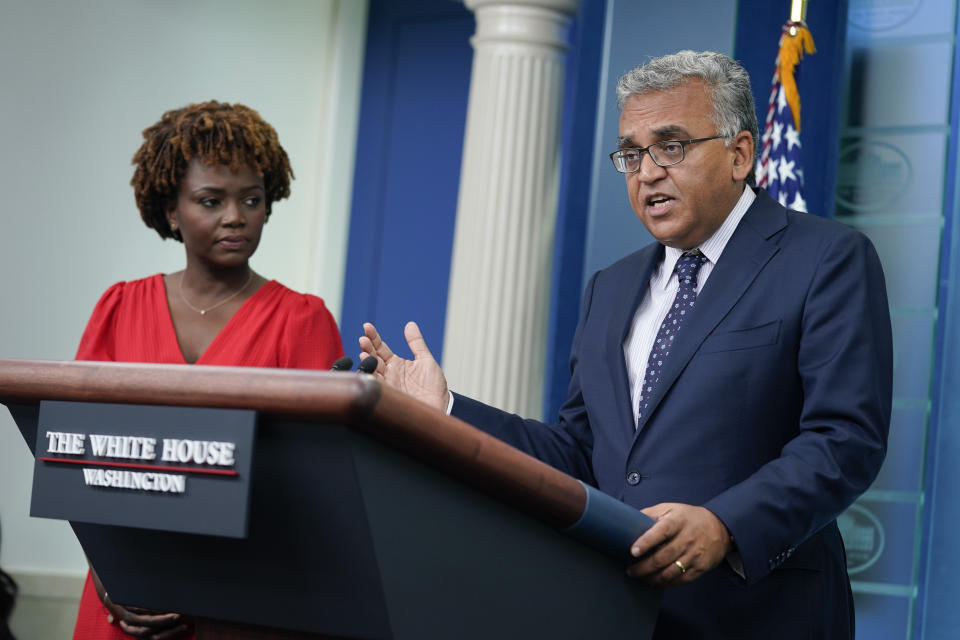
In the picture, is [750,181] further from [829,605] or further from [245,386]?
[245,386]

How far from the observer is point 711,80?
1.91 m

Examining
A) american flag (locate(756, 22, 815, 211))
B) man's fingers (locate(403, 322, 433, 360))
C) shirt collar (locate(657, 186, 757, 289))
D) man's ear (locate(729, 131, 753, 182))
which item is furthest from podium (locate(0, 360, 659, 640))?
american flag (locate(756, 22, 815, 211))

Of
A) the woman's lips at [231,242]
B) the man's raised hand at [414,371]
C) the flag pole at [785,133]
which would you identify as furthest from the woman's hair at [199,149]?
the flag pole at [785,133]

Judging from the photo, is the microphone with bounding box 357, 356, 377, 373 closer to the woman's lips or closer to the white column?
the woman's lips

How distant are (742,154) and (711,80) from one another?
139mm

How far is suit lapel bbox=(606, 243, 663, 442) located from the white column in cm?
255

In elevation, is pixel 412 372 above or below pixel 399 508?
above

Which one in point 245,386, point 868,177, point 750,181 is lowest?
point 245,386

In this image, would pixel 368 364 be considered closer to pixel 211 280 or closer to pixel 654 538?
pixel 654 538

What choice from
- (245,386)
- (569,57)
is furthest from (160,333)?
(569,57)

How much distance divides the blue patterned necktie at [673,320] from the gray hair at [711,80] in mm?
225

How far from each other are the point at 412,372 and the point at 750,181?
724mm

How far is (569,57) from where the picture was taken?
518 centimetres

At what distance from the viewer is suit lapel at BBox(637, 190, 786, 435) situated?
5.61ft
